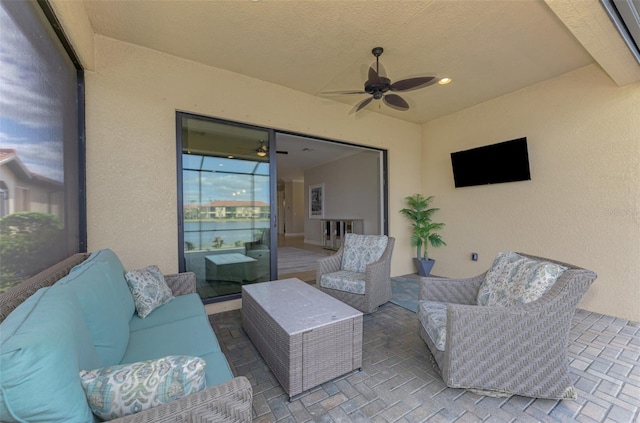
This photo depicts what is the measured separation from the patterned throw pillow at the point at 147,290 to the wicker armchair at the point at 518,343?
84.2 inches

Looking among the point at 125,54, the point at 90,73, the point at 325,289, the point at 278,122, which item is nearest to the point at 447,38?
the point at 278,122

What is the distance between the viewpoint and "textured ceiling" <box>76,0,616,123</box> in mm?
2088

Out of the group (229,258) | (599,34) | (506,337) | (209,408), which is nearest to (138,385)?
(209,408)

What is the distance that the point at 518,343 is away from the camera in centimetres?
155

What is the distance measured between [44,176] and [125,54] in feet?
5.34

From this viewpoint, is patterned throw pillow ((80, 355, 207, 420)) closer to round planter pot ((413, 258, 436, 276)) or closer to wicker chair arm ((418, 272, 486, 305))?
wicker chair arm ((418, 272, 486, 305))

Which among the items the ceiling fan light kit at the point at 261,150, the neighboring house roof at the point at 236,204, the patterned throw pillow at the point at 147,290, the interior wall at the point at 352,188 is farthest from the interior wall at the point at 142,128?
the interior wall at the point at 352,188

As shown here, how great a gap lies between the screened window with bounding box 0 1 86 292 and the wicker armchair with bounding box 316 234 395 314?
2379 mm

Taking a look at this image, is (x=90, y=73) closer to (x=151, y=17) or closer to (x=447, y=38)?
(x=151, y=17)

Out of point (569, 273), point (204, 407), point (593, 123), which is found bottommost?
point (204, 407)

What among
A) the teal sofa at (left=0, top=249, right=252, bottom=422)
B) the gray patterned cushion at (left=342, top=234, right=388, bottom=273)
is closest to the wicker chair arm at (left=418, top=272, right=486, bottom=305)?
the gray patterned cushion at (left=342, top=234, right=388, bottom=273)

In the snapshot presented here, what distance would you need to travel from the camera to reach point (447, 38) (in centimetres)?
245

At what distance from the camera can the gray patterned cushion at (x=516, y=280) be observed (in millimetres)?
1604

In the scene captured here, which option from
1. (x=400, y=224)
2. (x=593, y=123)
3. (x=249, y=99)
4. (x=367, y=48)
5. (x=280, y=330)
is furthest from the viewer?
(x=400, y=224)
